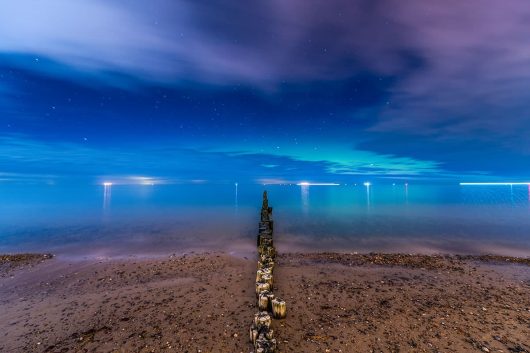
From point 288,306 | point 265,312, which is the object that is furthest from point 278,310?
point 288,306

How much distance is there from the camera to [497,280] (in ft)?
49.6

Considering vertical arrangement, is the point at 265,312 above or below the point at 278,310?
above

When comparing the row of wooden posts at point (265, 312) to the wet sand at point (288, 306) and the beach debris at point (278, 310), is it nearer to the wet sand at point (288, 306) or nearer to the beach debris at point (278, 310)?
the beach debris at point (278, 310)

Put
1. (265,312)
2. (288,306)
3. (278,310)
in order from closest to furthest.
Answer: (265,312) < (278,310) < (288,306)

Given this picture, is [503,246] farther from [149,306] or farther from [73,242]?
[73,242]

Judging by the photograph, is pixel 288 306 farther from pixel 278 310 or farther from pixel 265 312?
pixel 265 312

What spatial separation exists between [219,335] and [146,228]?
28295 mm

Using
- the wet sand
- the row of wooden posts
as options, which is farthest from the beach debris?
the wet sand

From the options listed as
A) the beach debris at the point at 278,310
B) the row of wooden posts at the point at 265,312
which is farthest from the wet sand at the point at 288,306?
the row of wooden posts at the point at 265,312

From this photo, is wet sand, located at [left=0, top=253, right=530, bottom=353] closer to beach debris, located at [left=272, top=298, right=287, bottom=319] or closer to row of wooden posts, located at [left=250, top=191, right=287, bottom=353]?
beach debris, located at [left=272, top=298, right=287, bottom=319]

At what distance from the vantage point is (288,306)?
11.7 metres

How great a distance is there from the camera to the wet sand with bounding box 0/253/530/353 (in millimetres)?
9273

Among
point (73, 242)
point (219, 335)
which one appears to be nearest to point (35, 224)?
point (73, 242)

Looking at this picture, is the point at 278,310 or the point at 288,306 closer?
the point at 278,310
